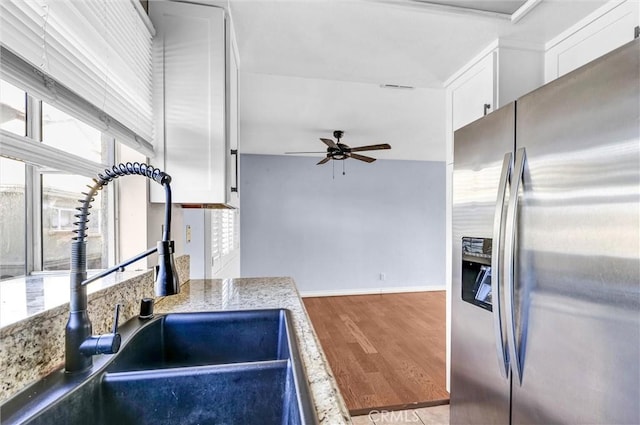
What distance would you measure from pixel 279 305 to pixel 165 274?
599 millimetres

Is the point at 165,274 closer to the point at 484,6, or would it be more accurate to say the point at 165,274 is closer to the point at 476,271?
the point at 476,271

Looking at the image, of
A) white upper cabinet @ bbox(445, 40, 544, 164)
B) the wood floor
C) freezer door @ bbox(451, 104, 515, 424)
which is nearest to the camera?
freezer door @ bbox(451, 104, 515, 424)

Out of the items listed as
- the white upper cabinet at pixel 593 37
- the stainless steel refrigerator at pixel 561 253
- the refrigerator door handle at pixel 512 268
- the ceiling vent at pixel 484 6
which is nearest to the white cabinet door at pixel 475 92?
the ceiling vent at pixel 484 6

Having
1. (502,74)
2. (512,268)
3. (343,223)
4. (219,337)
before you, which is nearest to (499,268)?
(512,268)

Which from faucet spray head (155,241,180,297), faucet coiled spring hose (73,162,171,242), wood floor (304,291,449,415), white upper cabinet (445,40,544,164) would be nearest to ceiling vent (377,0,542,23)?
white upper cabinet (445,40,544,164)

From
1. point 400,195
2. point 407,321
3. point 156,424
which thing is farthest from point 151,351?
point 400,195

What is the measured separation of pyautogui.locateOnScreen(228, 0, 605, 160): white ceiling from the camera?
147 centimetres

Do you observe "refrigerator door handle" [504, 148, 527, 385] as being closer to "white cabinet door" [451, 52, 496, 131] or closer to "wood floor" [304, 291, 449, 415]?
"white cabinet door" [451, 52, 496, 131]

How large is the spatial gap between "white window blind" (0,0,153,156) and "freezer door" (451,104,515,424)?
4.72ft

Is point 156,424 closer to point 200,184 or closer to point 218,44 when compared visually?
point 200,184

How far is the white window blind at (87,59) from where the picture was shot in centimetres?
65

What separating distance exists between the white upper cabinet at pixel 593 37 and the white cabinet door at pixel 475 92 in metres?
0.34

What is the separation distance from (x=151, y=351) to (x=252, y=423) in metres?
0.50

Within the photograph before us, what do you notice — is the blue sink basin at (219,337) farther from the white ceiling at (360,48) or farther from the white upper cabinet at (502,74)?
the white upper cabinet at (502,74)
